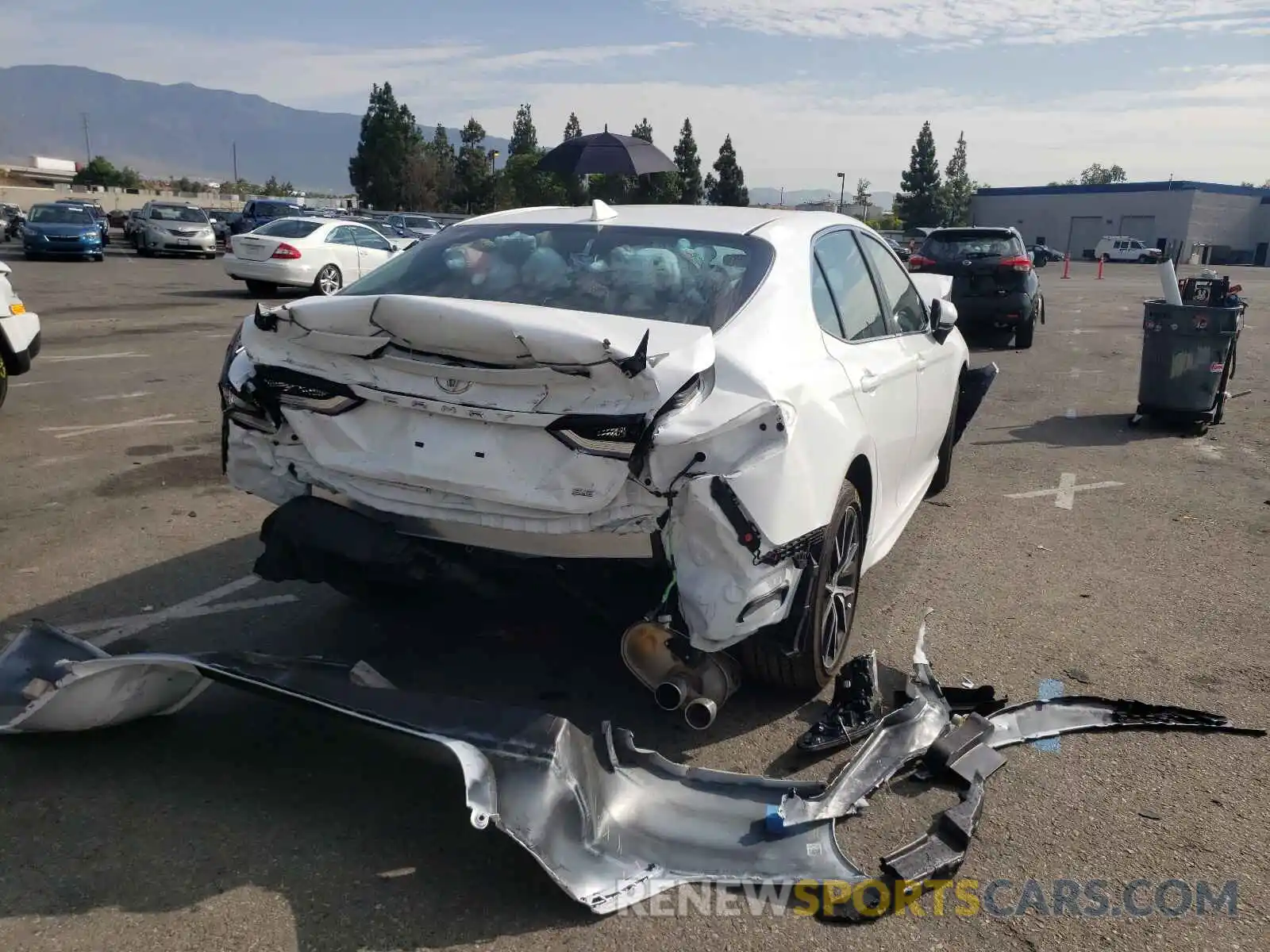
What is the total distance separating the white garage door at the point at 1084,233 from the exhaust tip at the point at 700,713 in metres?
83.0

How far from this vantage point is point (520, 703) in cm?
382

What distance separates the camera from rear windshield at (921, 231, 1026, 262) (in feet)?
50.0

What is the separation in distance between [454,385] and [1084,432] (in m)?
7.49

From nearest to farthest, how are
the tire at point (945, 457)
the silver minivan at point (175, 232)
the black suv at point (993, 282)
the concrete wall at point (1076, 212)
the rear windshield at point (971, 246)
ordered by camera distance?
the tire at point (945, 457)
the black suv at point (993, 282)
the rear windshield at point (971, 246)
the silver minivan at point (175, 232)
the concrete wall at point (1076, 212)

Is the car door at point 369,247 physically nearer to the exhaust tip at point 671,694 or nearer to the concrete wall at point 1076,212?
the exhaust tip at point 671,694

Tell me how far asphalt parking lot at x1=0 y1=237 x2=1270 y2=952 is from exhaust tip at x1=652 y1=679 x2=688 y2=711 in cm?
28

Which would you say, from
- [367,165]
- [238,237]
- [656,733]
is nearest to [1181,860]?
[656,733]

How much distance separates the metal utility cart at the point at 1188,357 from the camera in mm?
8695

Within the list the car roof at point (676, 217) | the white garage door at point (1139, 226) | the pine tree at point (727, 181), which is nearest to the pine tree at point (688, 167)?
the pine tree at point (727, 181)

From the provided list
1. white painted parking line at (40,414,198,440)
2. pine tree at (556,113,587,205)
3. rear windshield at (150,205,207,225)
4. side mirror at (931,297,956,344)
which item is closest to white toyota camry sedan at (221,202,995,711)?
side mirror at (931,297,956,344)

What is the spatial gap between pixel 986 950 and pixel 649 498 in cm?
150

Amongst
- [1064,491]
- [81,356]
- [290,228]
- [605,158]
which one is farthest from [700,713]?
[290,228]

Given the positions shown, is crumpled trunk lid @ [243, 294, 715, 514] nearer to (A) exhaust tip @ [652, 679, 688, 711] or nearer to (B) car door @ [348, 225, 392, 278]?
(A) exhaust tip @ [652, 679, 688, 711]

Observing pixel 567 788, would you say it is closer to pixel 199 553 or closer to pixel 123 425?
pixel 199 553
